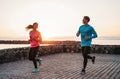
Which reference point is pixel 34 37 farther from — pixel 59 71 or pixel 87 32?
pixel 87 32

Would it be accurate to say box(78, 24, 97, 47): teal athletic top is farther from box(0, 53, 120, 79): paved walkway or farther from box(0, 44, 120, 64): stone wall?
box(0, 44, 120, 64): stone wall

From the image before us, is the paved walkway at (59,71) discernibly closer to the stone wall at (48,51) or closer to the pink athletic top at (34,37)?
the pink athletic top at (34,37)

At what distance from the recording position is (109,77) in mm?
8633

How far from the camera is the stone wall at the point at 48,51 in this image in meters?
13.8

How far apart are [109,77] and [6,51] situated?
668cm

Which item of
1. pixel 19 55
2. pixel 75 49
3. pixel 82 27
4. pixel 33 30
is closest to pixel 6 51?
Answer: pixel 19 55

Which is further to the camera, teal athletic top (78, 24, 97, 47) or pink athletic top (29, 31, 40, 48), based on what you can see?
pink athletic top (29, 31, 40, 48)

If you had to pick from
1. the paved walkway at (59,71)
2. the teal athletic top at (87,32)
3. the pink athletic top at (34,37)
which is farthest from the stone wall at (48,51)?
the teal athletic top at (87,32)

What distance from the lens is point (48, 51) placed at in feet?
62.7

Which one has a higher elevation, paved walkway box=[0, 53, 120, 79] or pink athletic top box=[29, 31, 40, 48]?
pink athletic top box=[29, 31, 40, 48]

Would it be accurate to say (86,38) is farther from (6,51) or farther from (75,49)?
(75,49)

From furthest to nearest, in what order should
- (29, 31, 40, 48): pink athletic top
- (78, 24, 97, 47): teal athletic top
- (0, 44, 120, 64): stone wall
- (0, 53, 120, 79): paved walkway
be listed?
(0, 44, 120, 64): stone wall
(29, 31, 40, 48): pink athletic top
(78, 24, 97, 47): teal athletic top
(0, 53, 120, 79): paved walkway

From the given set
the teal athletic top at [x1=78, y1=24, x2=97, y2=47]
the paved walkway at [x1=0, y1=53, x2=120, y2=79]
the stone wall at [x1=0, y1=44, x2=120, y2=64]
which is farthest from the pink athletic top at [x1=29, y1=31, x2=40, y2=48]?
the stone wall at [x1=0, y1=44, x2=120, y2=64]

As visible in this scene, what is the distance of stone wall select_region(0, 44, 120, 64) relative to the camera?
13.8 m
